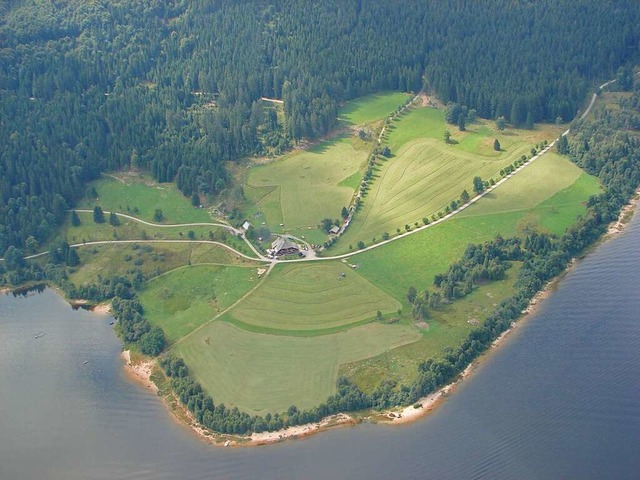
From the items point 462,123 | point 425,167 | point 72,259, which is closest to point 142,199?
point 72,259

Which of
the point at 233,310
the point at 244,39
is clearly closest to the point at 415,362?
the point at 233,310

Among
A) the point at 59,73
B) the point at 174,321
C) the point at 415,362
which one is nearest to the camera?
the point at 415,362

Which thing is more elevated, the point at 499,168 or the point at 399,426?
the point at 499,168

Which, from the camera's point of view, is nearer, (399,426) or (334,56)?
(399,426)

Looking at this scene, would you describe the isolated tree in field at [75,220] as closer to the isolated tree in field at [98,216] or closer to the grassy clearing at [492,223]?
the isolated tree in field at [98,216]

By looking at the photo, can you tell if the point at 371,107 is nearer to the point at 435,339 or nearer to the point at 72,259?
the point at 72,259

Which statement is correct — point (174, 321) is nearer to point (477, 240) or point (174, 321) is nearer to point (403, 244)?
point (403, 244)

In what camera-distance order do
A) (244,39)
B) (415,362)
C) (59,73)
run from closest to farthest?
1. (415,362)
2. (59,73)
3. (244,39)
